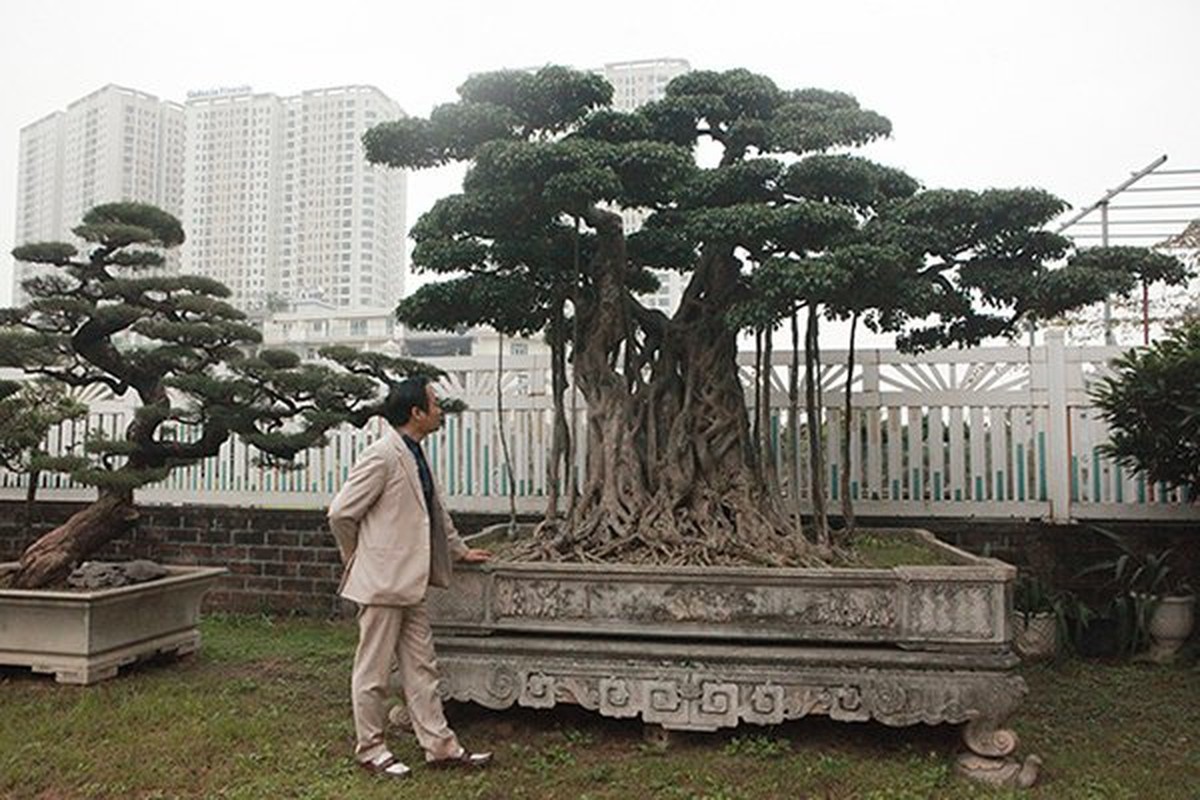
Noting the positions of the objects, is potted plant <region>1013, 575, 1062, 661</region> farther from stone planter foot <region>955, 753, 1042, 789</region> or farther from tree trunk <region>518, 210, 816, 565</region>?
stone planter foot <region>955, 753, 1042, 789</region>

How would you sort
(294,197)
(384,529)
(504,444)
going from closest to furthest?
1. (384,529)
2. (504,444)
3. (294,197)

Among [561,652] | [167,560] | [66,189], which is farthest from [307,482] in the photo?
[66,189]

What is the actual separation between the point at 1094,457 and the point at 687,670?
125 inches

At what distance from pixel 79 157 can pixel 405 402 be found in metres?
10.2

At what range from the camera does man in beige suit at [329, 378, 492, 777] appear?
10.8 ft

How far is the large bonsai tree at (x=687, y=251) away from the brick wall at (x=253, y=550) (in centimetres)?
171

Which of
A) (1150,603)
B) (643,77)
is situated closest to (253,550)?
(643,77)

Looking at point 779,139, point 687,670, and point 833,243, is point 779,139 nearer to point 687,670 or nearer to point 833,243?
point 833,243

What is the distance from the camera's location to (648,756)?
3451mm

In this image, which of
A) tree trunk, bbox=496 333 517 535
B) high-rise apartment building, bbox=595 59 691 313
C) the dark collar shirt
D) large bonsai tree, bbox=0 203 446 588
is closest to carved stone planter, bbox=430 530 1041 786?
the dark collar shirt

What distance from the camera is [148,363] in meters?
5.00

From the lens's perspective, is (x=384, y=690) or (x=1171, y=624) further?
(x=1171, y=624)

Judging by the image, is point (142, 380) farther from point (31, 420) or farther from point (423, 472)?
point (423, 472)

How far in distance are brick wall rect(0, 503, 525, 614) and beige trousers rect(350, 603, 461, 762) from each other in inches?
103
